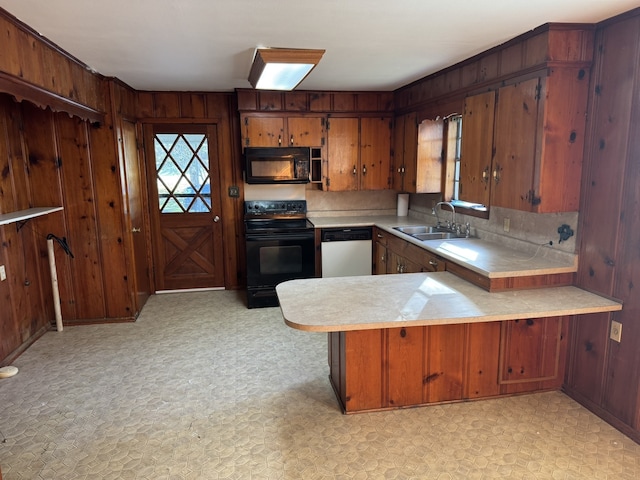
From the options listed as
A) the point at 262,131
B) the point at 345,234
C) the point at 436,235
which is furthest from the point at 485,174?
the point at 262,131

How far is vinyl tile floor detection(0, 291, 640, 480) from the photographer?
2.25 meters

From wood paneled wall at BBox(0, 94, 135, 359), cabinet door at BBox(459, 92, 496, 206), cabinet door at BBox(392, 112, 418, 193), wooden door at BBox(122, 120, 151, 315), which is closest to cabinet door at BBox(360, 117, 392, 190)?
cabinet door at BBox(392, 112, 418, 193)

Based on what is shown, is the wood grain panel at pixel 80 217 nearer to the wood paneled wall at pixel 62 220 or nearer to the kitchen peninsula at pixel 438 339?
the wood paneled wall at pixel 62 220

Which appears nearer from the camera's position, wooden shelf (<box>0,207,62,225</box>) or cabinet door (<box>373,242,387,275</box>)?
wooden shelf (<box>0,207,62,225</box>)

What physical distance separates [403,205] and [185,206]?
2688 mm

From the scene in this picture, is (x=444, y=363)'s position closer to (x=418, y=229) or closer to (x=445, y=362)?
(x=445, y=362)

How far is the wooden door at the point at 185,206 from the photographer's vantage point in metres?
5.14

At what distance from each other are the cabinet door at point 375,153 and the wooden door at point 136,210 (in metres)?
2.58

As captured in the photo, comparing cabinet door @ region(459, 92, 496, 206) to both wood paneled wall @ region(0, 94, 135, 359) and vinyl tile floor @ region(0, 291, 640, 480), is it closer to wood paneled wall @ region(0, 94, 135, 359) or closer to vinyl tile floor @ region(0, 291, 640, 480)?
vinyl tile floor @ region(0, 291, 640, 480)

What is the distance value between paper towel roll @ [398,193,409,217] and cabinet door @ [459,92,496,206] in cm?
183

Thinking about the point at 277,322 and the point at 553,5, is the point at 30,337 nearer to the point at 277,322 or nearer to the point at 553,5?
the point at 277,322

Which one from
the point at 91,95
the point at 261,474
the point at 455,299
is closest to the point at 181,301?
the point at 91,95

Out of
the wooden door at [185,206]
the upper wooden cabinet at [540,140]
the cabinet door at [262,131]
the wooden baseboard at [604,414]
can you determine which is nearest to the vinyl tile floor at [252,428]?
the wooden baseboard at [604,414]

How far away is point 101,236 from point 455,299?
11.4 feet
